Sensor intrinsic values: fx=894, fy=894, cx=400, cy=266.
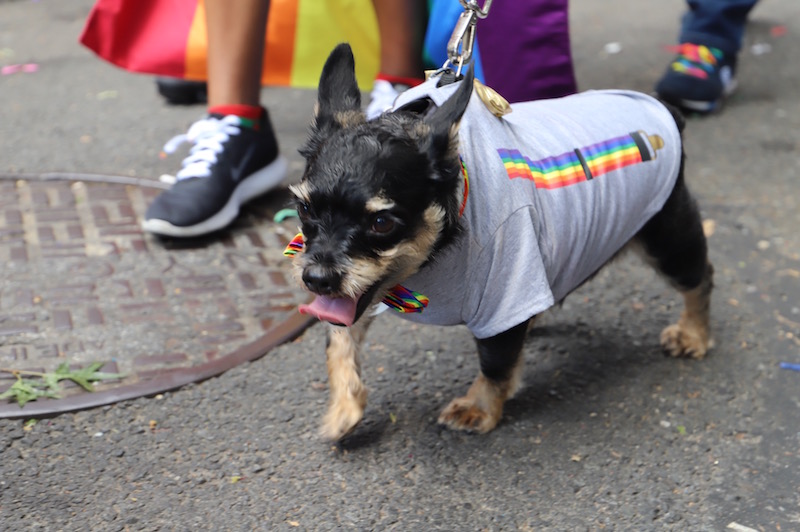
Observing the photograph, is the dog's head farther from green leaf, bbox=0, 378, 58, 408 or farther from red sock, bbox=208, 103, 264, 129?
red sock, bbox=208, 103, 264, 129

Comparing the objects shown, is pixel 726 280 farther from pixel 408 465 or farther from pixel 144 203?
pixel 144 203

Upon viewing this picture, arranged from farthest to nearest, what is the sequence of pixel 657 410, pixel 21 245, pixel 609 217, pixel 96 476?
pixel 21 245 → pixel 657 410 → pixel 609 217 → pixel 96 476

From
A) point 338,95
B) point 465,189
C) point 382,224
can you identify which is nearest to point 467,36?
point 338,95

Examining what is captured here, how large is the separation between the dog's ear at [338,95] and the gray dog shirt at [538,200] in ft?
0.49

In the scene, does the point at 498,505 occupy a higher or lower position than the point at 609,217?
lower

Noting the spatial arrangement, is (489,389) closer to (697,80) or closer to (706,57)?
(697,80)

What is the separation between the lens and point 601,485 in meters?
2.63

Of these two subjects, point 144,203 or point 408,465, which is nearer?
point 408,465

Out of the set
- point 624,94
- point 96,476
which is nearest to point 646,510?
point 624,94

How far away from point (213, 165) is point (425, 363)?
148 centimetres

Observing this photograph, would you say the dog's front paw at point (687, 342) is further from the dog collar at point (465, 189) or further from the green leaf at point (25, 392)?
the green leaf at point (25, 392)

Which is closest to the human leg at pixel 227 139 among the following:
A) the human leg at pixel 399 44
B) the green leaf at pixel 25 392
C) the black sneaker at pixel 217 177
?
the black sneaker at pixel 217 177

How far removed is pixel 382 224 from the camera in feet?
7.35

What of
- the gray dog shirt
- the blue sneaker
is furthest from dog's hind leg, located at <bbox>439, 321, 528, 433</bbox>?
the blue sneaker
